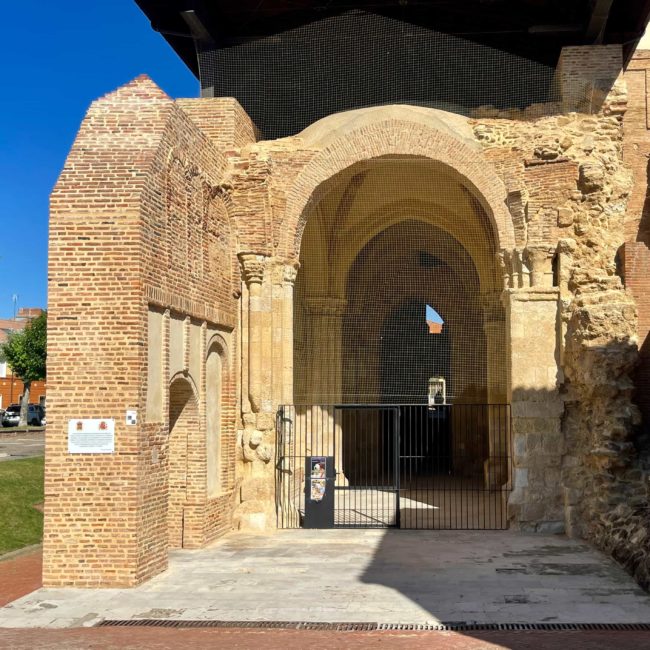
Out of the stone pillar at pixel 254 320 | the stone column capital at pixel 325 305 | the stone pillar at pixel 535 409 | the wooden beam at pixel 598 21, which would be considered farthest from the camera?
the stone column capital at pixel 325 305

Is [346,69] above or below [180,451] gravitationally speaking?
above

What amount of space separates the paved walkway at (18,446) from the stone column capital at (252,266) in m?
9.88

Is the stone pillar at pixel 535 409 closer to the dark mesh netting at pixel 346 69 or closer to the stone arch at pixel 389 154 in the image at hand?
the stone arch at pixel 389 154

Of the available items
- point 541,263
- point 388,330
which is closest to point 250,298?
point 541,263

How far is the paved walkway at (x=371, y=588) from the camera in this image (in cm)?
837

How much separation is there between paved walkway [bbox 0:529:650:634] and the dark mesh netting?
9.15 meters

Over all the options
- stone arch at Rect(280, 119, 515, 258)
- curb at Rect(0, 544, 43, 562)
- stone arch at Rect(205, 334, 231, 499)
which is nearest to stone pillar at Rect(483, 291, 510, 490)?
stone arch at Rect(280, 119, 515, 258)

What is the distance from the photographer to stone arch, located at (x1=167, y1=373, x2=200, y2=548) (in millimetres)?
11930

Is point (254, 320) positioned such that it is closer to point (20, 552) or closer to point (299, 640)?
point (20, 552)

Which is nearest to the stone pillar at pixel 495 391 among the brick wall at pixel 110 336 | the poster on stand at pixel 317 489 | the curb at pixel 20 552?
the poster on stand at pixel 317 489

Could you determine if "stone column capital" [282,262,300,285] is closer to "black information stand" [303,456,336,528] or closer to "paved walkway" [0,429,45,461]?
"black information stand" [303,456,336,528]

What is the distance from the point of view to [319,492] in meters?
14.1

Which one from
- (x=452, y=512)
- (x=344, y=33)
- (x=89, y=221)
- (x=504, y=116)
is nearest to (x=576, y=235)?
(x=504, y=116)

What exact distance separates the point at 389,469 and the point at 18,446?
15238 mm
